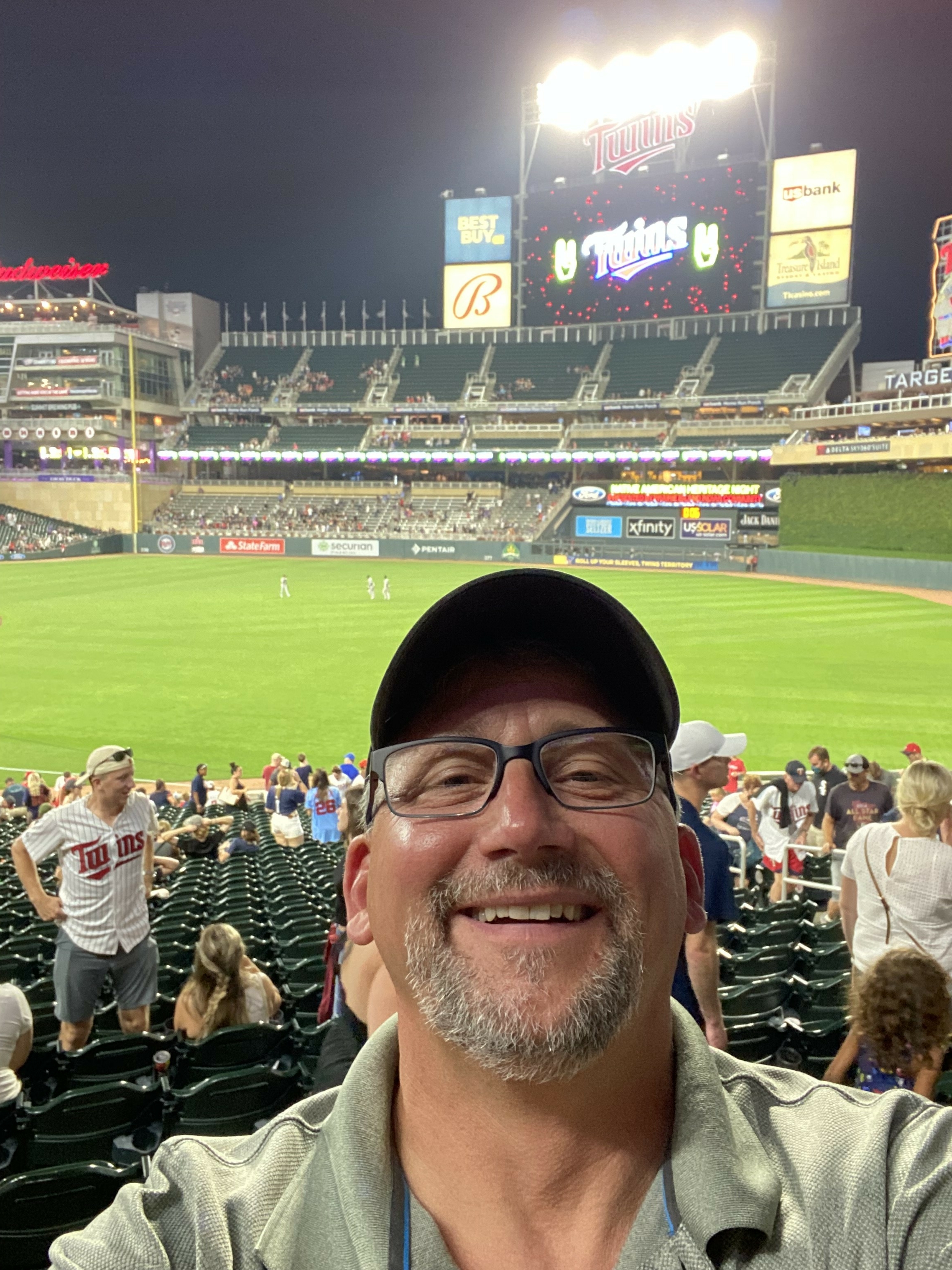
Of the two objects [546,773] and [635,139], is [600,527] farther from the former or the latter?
[546,773]

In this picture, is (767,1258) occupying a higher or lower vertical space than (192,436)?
lower

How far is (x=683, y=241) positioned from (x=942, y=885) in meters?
76.5

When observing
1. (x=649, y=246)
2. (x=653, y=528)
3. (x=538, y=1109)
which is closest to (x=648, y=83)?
(x=649, y=246)

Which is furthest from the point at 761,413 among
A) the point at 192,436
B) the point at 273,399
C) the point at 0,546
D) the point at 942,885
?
the point at 942,885

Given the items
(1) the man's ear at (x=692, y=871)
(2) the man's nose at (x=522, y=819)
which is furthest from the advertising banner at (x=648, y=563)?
(2) the man's nose at (x=522, y=819)

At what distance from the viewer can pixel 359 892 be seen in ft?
5.95

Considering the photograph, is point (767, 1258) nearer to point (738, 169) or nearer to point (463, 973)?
point (463, 973)

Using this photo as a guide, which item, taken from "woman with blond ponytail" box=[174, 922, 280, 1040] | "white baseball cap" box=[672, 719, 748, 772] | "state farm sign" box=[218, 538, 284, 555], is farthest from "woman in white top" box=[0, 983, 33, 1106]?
"state farm sign" box=[218, 538, 284, 555]

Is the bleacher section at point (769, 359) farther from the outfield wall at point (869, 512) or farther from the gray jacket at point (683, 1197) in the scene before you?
the gray jacket at point (683, 1197)

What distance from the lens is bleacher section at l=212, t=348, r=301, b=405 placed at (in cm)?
8731

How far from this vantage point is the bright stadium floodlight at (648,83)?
229ft

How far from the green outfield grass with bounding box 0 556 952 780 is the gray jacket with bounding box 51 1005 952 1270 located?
16.5 m

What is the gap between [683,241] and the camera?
71750 millimetres

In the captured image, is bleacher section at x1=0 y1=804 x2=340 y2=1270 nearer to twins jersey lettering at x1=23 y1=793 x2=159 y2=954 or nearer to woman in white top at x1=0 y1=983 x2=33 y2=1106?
woman in white top at x1=0 y1=983 x2=33 y2=1106
